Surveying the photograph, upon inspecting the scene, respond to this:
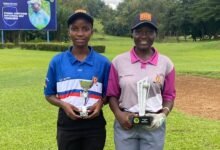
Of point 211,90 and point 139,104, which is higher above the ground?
point 139,104

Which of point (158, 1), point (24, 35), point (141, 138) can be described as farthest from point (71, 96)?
point (158, 1)

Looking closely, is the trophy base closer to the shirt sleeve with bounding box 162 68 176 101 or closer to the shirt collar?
the shirt sleeve with bounding box 162 68 176 101

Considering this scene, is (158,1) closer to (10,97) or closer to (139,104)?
(10,97)

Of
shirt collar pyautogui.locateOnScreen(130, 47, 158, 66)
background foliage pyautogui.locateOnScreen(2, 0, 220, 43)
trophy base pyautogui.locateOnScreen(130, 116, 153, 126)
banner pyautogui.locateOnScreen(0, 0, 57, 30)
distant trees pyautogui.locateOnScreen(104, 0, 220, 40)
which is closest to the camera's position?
trophy base pyautogui.locateOnScreen(130, 116, 153, 126)

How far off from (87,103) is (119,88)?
285mm

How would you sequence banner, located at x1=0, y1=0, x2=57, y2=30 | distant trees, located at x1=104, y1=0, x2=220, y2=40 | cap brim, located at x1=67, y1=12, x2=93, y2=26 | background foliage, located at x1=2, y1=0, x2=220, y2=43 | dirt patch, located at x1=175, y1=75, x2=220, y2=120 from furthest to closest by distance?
distant trees, located at x1=104, y1=0, x2=220, y2=40, background foliage, located at x1=2, y1=0, x2=220, y2=43, banner, located at x1=0, y1=0, x2=57, y2=30, dirt patch, located at x1=175, y1=75, x2=220, y2=120, cap brim, located at x1=67, y1=12, x2=93, y2=26

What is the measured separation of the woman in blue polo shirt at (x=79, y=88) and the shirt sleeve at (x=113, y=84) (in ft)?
0.40

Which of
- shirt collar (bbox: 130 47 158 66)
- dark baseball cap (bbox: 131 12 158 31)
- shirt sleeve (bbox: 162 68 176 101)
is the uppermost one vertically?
dark baseball cap (bbox: 131 12 158 31)

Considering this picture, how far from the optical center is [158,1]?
92688mm

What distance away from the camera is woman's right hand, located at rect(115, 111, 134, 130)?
3510 millimetres

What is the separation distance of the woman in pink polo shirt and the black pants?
0.17m

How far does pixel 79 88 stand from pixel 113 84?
273 mm

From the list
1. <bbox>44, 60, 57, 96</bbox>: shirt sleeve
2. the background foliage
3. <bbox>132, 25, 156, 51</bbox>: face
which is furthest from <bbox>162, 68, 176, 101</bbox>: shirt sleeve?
the background foliage

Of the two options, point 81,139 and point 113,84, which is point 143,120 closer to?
point 113,84
